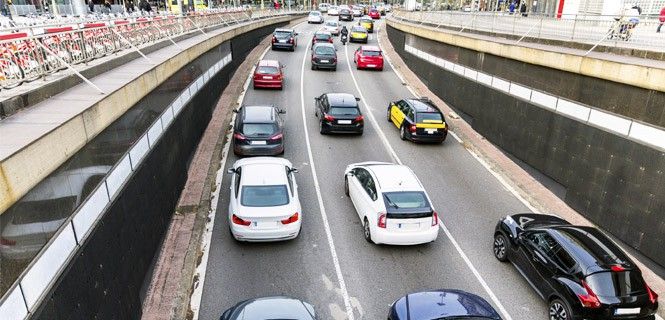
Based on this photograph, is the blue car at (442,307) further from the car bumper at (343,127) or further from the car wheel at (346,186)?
the car bumper at (343,127)

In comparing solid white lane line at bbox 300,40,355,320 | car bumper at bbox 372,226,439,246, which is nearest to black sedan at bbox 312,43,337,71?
solid white lane line at bbox 300,40,355,320

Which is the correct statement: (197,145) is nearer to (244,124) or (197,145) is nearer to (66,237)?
(244,124)

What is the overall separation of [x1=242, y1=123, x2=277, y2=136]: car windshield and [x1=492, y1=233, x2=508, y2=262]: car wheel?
802cm

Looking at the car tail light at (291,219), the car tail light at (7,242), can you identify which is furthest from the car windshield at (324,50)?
the car tail light at (7,242)

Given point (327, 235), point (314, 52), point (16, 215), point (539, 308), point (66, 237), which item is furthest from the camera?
point (314, 52)

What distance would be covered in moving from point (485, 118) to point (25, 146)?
16.7 metres

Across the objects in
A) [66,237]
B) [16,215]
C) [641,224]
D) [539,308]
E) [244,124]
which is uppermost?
[16,215]

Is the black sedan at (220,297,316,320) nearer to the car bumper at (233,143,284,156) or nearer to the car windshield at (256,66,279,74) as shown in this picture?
the car bumper at (233,143,284,156)

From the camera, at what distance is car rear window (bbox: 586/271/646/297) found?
7.73 meters

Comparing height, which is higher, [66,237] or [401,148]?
[66,237]

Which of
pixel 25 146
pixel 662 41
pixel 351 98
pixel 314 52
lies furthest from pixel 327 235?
pixel 314 52

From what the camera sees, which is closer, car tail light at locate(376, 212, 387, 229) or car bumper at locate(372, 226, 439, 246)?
car tail light at locate(376, 212, 387, 229)

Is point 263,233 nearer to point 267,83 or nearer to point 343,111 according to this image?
point 343,111

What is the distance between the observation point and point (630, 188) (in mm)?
10797
